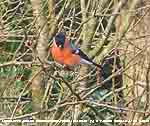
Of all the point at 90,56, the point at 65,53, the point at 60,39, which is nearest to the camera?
the point at 60,39

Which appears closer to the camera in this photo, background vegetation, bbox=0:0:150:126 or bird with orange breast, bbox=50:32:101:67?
background vegetation, bbox=0:0:150:126

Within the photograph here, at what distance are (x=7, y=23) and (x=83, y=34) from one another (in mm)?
941

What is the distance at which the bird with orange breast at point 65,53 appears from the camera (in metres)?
4.61

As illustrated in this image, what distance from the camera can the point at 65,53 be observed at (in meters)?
4.79

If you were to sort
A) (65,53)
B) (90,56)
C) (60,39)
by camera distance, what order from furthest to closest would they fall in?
(90,56) < (65,53) < (60,39)

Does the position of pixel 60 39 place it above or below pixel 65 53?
above

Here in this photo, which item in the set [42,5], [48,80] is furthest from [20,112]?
[42,5]

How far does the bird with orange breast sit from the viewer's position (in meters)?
4.61

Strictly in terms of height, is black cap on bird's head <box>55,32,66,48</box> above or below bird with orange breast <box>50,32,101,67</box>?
above

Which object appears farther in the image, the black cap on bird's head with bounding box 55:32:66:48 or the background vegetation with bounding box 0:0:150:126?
the black cap on bird's head with bounding box 55:32:66:48

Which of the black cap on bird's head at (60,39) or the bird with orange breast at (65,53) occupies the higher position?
the black cap on bird's head at (60,39)

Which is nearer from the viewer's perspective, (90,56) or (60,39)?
(60,39)

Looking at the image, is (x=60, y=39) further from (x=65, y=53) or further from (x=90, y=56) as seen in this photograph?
(x=90, y=56)

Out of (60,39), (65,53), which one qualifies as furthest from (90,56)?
(60,39)
